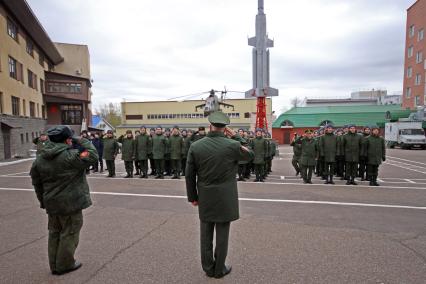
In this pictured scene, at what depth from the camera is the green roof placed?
41.3 metres

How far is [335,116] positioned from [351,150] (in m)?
36.1

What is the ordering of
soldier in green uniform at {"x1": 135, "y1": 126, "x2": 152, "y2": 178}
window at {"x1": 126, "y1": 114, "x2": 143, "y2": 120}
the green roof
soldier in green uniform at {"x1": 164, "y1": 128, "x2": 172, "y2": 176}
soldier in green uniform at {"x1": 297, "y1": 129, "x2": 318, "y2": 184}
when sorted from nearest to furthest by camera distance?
soldier in green uniform at {"x1": 297, "y1": 129, "x2": 318, "y2": 184} → soldier in green uniform at {"x1": 135, "y1": 126, "x2": 152, "y2": 178} → soldier in green uniform at {"x1": 164, "y1": 128, "x2": 172, "y2": 176} → the green roof → window at {"x1": 126, "y1": 114, "x2": 143, "y2": 120}

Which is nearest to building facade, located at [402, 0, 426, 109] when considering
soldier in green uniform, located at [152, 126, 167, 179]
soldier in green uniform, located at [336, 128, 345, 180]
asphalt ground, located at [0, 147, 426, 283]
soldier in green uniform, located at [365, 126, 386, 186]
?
soldier in green uniform, located at [336, 128, 345, 180]

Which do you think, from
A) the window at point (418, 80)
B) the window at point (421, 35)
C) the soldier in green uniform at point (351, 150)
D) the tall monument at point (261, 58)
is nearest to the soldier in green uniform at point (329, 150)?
the soldier in green uniform at point (351, 150)

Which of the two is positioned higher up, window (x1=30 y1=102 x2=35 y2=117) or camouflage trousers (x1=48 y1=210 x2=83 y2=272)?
window (x1=30 y1=102 x2=35 y2=117)

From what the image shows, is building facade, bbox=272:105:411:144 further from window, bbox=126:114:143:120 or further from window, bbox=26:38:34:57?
window, bbox=26:38:34:57

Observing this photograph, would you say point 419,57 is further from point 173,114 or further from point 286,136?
point 173,114

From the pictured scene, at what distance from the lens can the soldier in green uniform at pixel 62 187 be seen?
10.8ft

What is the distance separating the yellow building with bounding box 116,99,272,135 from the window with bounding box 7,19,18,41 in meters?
28.6

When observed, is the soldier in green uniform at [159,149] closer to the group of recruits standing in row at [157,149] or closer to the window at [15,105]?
the group of recruits standing in row at [157,149]

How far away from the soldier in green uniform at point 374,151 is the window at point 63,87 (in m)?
37.0

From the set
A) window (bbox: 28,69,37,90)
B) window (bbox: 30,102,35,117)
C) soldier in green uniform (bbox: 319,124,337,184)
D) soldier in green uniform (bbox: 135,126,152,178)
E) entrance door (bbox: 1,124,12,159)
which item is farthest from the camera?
window (bbox: 28,69,37,90)

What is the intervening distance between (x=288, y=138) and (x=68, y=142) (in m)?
41.6

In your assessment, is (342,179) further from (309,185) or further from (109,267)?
(109,267)
